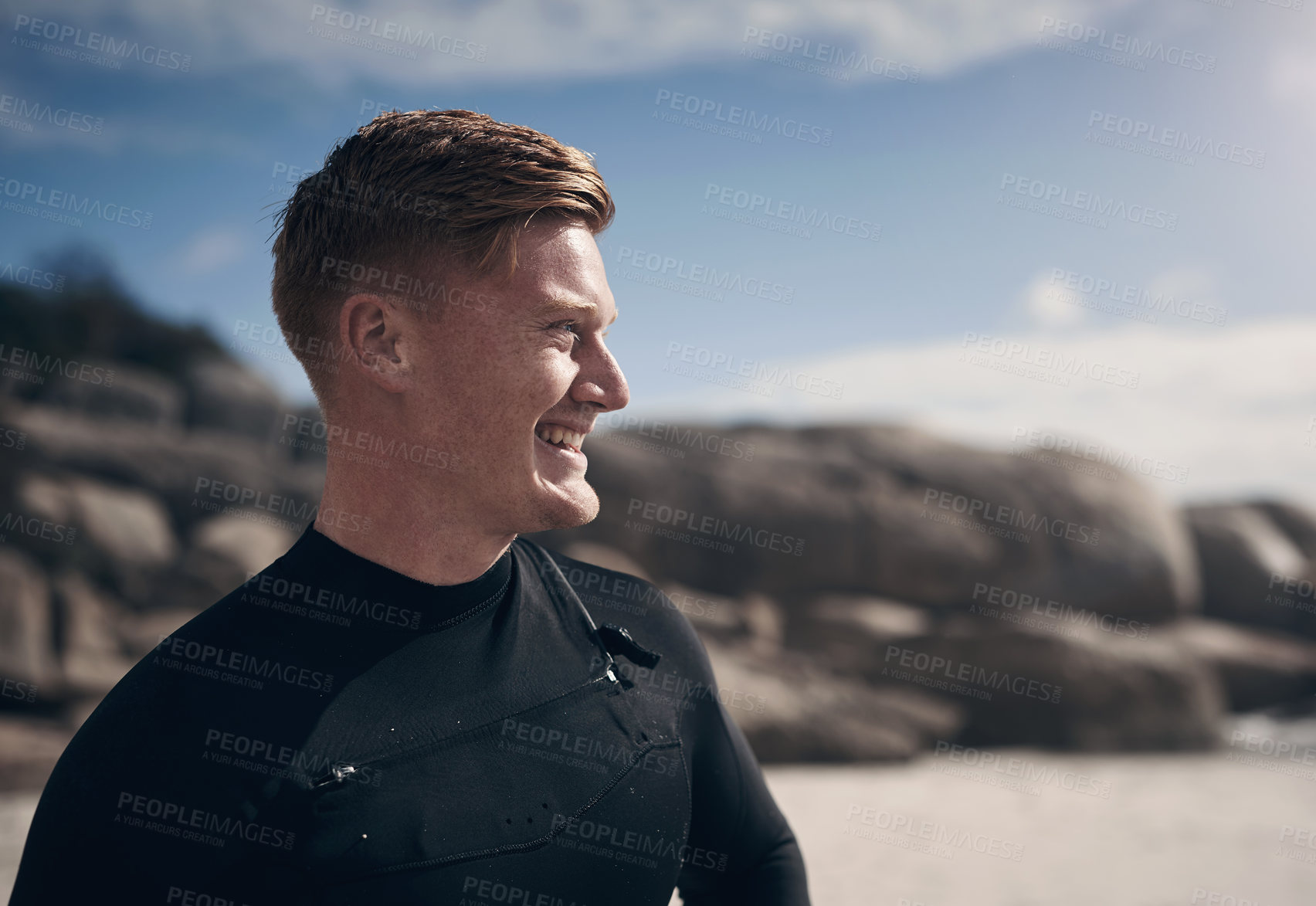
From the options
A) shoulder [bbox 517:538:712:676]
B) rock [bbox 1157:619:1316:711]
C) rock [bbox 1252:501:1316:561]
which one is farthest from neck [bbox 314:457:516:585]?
rock [bbox 1252:501:1316:561]

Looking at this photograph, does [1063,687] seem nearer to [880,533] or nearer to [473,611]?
[880,533]

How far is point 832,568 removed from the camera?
514 inches

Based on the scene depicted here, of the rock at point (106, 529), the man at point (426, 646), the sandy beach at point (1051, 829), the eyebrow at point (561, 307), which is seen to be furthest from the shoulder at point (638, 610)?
the rock at point (106, 529)

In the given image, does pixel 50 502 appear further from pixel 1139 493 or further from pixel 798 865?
pixel 1139 493

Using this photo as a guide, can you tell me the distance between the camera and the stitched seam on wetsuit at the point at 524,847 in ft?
4.98

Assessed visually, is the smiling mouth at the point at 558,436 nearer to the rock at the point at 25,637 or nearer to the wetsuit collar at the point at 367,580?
the wetsuit collar at the point at 367,580

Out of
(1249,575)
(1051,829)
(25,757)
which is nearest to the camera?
(25,757)

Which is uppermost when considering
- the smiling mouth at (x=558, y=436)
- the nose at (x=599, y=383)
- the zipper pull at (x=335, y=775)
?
the nose at (x=599, y=383)

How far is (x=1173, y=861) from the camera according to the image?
26.2 feet

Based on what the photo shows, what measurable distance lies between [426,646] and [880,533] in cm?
1192

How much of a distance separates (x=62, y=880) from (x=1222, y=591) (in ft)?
52.3

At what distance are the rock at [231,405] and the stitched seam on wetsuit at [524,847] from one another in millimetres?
16524

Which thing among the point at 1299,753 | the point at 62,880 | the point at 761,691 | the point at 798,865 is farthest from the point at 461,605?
the point at 1299,753

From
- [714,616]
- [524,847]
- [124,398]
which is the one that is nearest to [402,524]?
[524,847]
